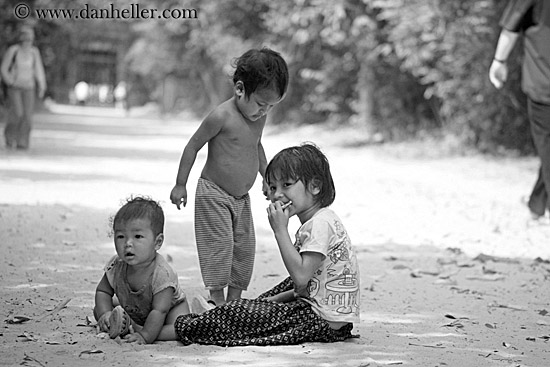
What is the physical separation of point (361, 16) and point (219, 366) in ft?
51.0

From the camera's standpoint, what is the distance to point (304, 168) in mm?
4316

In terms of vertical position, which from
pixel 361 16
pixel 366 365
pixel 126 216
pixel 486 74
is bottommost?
pixel 366 365

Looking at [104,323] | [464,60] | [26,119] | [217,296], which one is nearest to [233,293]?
[217,296]

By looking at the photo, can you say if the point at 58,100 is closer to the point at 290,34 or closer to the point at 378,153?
the point at 290,34

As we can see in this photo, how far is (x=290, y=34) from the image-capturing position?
73.3 ft

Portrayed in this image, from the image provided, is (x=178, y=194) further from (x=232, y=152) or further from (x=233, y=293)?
(x=233, y=293)

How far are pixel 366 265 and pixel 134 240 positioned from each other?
2.87 meters

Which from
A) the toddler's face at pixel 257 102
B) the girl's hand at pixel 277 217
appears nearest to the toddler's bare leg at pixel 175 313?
the girl's hand at pixel 277 217

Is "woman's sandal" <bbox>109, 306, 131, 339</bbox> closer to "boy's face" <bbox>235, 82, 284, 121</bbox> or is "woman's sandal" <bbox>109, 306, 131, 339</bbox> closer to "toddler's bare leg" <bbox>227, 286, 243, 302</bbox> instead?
"toddler's bare leg" <bbox>227, 286, 243, 302</bbox>

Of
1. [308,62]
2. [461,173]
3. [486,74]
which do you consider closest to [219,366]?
[461,173]

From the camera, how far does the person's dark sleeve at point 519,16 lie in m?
7.64

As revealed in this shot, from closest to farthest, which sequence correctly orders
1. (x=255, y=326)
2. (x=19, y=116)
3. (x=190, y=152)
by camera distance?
(x=255, y=326)
(x=190, y=152)
(x=19, y=116)

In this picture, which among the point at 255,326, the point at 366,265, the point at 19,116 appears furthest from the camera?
the point at 19,116

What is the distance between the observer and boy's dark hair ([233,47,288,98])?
15.7 ft
